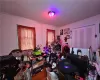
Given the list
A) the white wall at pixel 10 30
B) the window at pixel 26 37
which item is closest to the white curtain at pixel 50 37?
the window at pixel 26 37

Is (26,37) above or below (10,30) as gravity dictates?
below

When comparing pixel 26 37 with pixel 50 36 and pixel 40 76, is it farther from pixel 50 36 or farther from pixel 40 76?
pixel 40 76

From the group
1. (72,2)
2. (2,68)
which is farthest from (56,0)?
(2,68)

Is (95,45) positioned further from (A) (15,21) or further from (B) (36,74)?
(A) (15,21)

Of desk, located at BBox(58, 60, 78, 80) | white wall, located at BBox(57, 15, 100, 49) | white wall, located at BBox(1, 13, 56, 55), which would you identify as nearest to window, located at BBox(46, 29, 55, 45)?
white wall, located at BBox(57, 15, 100, 49)

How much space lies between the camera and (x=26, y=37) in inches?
99.9

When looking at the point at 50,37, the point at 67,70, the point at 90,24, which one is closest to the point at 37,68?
the point at 67,70

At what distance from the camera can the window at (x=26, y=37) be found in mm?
2373

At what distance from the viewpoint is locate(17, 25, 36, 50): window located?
237cm

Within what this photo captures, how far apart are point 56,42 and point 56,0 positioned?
206 cm

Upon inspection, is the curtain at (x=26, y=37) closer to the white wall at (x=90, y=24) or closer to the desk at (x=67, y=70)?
the white wall at (x=90, y=24)

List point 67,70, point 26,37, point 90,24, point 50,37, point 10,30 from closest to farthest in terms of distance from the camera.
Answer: point 67,70, point 10,30, point 90,24, point 26,37, point 50,37

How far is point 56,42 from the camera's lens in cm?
335

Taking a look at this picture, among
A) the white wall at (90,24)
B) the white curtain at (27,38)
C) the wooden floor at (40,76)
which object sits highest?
the white wall at (90,24)
